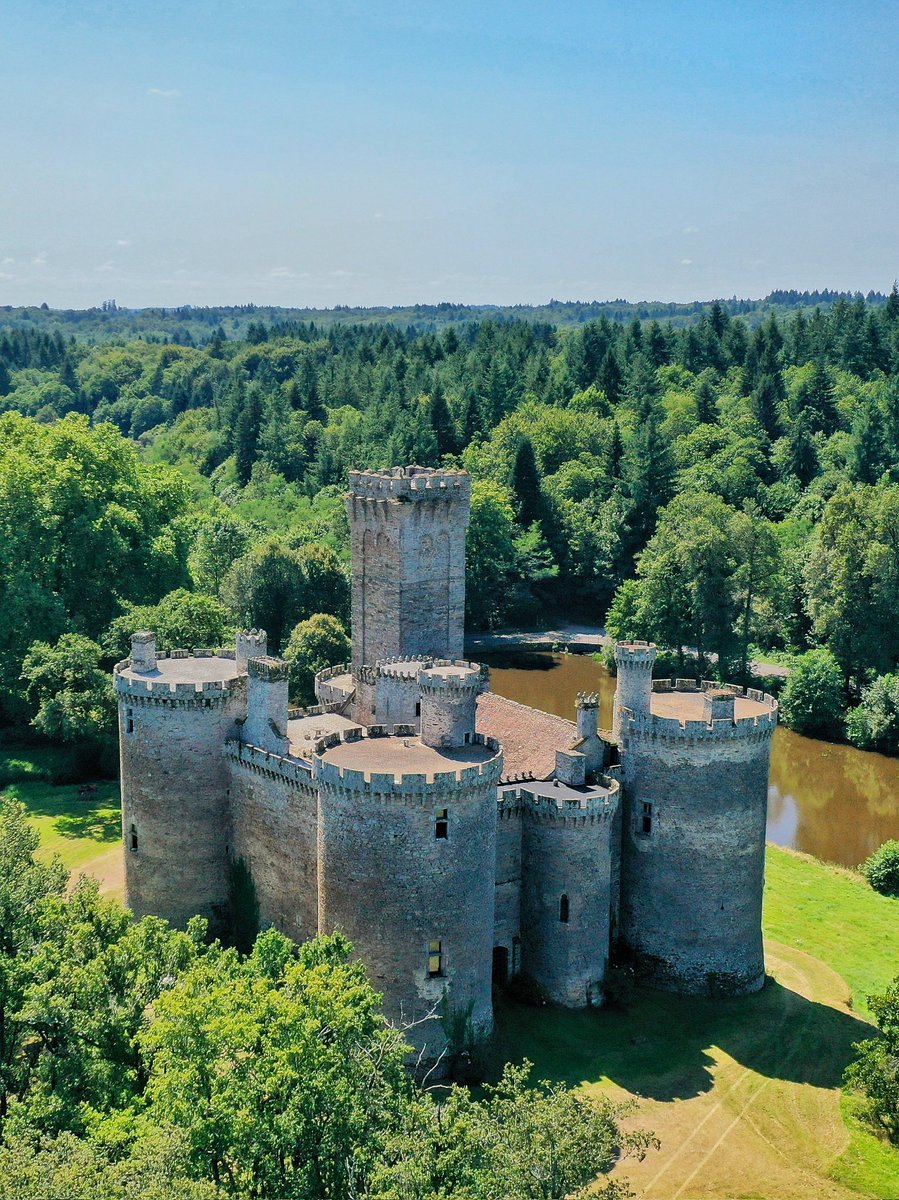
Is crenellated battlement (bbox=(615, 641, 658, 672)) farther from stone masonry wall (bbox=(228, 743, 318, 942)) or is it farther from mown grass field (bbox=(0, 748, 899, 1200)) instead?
stone masonry wall (bbox=(228, 743, 318, 942))

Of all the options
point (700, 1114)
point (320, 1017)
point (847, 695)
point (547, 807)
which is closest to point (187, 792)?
point (547, 807)

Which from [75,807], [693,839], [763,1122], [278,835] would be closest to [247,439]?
[75,807]

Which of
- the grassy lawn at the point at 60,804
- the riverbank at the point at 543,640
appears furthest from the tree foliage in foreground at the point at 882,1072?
the riverbank at the point at 543,640

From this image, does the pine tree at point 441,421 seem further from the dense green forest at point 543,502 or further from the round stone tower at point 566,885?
the round stone tower at point 566,885

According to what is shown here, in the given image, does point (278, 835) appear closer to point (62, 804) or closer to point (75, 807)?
point (75, 807)

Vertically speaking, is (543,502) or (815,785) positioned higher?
(543,502)

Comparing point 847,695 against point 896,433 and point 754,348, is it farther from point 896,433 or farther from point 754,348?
point 754,348

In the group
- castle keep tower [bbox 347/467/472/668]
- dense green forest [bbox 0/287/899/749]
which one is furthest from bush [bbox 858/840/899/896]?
dense green forest [bbox 0/287/899/749]

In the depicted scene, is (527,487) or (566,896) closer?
(566,896)
